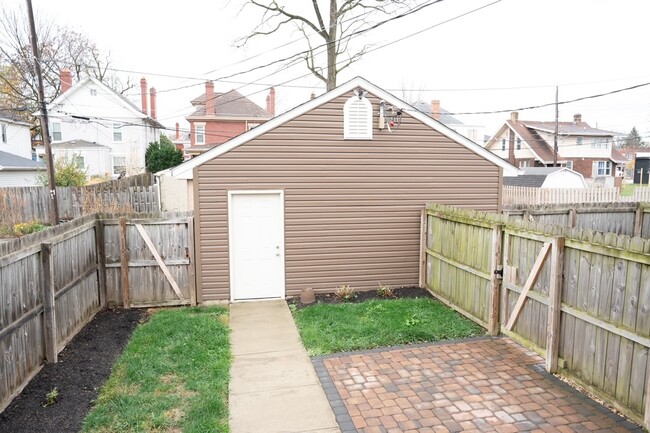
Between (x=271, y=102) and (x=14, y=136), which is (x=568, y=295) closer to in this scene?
(x=14, y=136)

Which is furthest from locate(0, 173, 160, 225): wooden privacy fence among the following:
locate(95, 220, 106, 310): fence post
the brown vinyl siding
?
the brown vinyl siding

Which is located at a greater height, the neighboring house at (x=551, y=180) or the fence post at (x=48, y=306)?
the neighboring house at (x=551, y=180)

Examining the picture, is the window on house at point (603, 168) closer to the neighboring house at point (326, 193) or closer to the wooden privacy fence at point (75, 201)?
the neighboring house at point (326, 193)

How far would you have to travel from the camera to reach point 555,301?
5.43 m

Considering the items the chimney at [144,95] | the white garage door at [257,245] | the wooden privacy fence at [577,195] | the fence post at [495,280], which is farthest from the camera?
the chimney at [144,95]

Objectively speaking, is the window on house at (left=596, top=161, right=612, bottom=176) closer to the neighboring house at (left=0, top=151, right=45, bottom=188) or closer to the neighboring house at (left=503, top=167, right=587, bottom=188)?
the neighboring house at (left=503, top=167, right=587, bottom=188)

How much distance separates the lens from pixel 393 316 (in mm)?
7652

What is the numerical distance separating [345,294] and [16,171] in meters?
24.3

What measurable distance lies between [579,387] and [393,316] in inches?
121

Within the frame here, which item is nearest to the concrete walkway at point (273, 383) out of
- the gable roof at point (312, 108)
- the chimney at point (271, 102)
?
the gable roof at point (312, 108)

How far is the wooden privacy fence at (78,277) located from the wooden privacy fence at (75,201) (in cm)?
914

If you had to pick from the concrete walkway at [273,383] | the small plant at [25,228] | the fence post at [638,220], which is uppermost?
the fence post at [638,220]

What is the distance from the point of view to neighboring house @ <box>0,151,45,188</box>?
23.9 meters

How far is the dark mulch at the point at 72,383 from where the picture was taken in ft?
14.3
